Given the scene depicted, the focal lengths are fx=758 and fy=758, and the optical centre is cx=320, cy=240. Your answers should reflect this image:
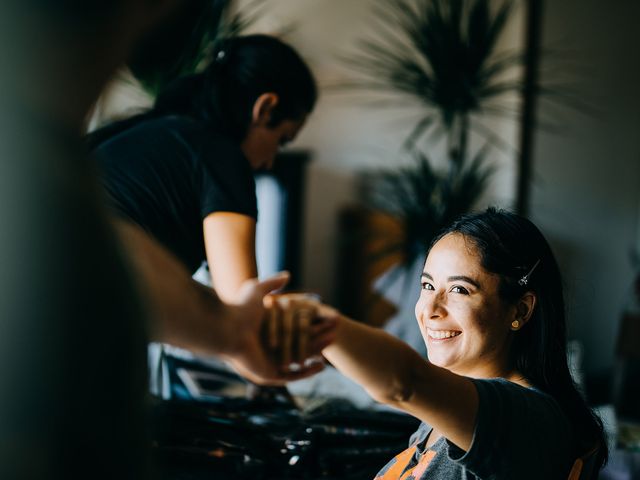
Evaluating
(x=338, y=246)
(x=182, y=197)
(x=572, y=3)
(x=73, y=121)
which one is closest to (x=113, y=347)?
(x=73, y=121)

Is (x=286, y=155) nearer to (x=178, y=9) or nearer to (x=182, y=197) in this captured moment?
(x=182, y=197)

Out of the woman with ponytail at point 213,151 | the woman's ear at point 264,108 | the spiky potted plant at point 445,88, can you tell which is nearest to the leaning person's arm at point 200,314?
the woman with ponytail at point 213,151

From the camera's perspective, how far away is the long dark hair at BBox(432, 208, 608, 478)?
1220mm

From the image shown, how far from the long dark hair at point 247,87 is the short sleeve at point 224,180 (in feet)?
0.51

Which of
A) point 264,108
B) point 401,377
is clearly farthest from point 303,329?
point 264,108

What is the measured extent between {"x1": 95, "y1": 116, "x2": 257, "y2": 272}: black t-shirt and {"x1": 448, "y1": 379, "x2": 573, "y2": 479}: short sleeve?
685 mm

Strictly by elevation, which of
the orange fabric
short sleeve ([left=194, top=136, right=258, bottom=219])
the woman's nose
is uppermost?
short sleeve ([left=194, top=136, right=258, bottom=219])

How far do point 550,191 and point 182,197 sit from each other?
4056 millimetres

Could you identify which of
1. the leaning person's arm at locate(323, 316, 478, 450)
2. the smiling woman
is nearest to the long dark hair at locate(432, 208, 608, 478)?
A: the smiling woman

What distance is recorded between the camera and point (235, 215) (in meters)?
1.45

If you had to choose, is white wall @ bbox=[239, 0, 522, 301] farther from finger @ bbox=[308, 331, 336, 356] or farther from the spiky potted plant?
finger @ bbox=[308, 331, 336, 356]

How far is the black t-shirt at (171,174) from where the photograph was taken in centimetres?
151

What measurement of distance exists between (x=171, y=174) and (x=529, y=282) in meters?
0.74

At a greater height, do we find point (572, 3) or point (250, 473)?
point (572, 3)
